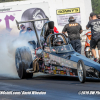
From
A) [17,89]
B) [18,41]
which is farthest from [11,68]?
[17,89]

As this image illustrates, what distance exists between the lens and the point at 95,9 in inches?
2329

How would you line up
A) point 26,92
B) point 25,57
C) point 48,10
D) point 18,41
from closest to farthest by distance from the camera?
point 26,92
point 25,57
point 18,41
point 48,10

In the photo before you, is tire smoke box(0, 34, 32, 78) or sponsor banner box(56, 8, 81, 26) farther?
sponsor banner box(56, 8, 81, 26)

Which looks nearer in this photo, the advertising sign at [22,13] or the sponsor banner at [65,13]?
the advertising sign at [22,13]

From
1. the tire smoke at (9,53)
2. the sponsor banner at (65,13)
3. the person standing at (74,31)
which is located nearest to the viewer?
the tire smoke at (9,53)

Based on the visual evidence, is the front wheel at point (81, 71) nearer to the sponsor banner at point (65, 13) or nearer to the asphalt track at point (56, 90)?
the asphalt track at point (56, 90)

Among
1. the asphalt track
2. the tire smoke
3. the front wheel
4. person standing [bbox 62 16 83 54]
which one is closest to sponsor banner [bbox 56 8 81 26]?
the tire smoke

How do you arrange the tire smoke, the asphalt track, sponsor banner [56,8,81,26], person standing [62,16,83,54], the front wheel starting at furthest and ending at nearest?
sponsor banner [56,8,81,26] < person standing [62,16,83,54] < the tire smoke < the front wheel < the asphalt track

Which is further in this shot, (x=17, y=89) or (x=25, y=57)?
(x=25, y=57)

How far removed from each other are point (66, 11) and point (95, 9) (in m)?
37.2

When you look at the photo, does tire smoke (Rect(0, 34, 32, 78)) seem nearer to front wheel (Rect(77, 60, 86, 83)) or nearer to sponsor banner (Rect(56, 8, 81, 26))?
front wheel (Rect(77, 60, 86, 83))

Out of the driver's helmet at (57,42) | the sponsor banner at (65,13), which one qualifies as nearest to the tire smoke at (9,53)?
the driver's helmet at (57,42)

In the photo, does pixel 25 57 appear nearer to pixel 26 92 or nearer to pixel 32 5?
pixel 26 92

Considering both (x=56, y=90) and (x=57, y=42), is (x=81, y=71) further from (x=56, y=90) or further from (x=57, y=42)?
(x=57, y=42)
